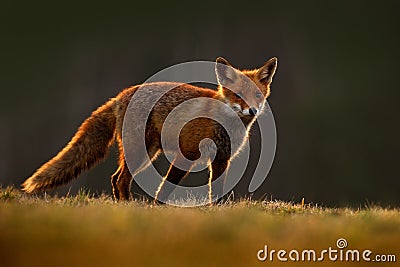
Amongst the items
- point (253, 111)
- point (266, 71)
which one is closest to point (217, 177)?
point (253, 111)

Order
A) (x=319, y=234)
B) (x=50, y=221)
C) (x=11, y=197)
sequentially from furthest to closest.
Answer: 1. (x=11, y=197)
2. (x=319, y=234)
3. (x=50, y=221)

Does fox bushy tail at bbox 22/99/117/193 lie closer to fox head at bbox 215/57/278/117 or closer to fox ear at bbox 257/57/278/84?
fox head at bbox 215/57/278/117

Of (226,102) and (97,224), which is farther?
(226,102)

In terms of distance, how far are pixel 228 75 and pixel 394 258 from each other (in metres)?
5.87

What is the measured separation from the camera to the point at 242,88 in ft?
30.6

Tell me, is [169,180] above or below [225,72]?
below

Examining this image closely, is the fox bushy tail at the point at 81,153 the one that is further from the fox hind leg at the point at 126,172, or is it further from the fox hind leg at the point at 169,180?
the fox hind leg at the point at 169,180

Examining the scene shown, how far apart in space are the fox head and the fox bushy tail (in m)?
1.90

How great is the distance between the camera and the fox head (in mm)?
9195

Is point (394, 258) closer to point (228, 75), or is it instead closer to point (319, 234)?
point (319, 234)

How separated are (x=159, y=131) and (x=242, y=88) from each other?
1469mm

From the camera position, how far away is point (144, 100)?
9.53m

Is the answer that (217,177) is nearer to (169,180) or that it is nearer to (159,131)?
(169,180)

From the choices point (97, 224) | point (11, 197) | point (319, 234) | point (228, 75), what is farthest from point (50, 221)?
point (228, 75)
